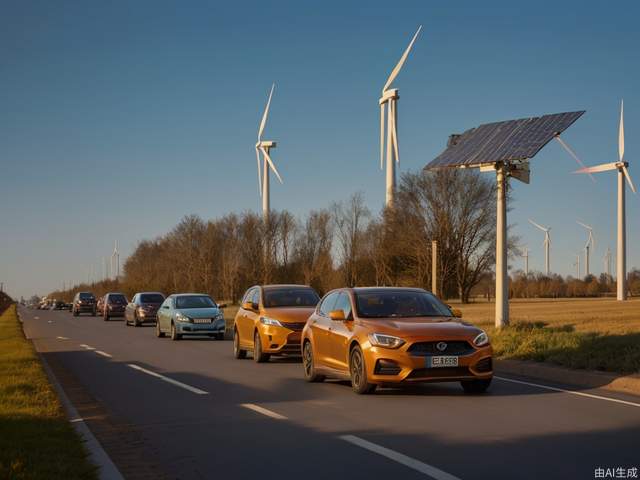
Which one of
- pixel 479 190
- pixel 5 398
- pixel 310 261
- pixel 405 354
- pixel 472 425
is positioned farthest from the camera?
pixel 310 261

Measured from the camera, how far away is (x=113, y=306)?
54469 millimetres

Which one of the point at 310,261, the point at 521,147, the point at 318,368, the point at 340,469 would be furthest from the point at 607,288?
the point at 340,469

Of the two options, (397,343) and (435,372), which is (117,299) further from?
(435,372)

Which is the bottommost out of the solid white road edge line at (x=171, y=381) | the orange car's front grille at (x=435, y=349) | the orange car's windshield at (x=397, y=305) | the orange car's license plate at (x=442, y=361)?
the solid white road edge line at (x=171, y=381)

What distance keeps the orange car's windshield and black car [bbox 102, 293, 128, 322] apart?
135ft

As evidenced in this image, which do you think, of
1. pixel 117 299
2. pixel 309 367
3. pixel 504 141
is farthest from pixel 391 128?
pixel 309 367

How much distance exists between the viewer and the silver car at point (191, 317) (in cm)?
2998

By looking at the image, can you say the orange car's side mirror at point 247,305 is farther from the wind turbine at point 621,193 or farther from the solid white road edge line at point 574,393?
the wind turbine at point 621,193

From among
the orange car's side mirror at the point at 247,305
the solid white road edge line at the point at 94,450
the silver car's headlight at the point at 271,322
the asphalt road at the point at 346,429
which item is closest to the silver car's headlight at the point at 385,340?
the asphalt road at the point at 346,429

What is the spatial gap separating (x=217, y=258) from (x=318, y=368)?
331 feet

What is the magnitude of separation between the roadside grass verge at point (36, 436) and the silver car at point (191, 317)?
15295 millimetres

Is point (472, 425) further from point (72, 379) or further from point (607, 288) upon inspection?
point (607, 288)

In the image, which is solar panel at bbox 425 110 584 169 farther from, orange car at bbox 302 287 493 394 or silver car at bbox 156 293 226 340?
orange car at bbox 302 287 493 394

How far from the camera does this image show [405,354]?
42.4ft
